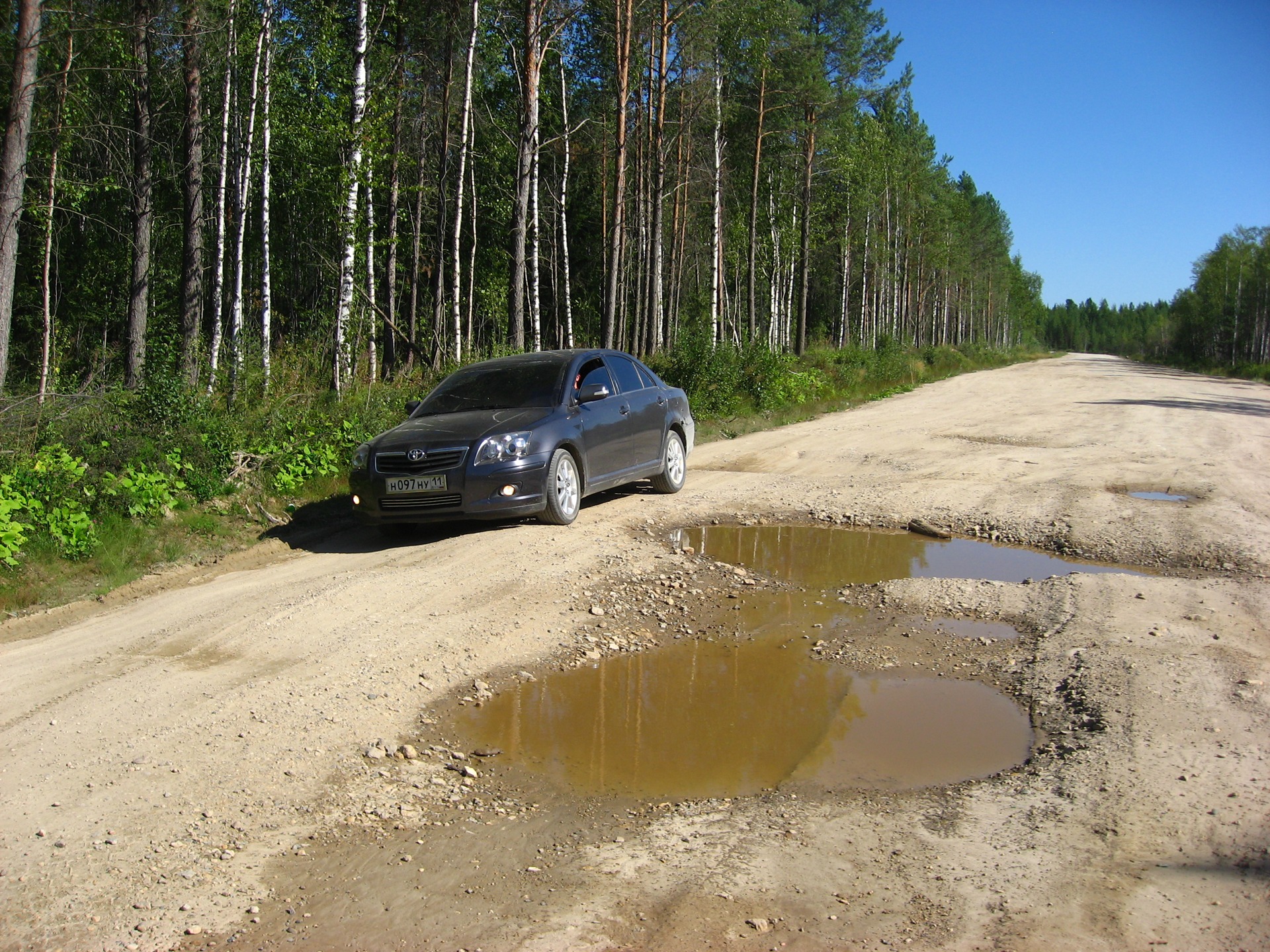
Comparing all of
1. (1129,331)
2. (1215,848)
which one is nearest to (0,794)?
(1215,848)

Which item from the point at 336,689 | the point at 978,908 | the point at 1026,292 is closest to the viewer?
the point at 978,908

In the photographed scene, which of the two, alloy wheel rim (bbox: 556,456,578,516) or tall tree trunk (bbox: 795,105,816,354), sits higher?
tall tree trunk (bbox: 795,105,816,354)

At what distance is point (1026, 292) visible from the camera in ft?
386

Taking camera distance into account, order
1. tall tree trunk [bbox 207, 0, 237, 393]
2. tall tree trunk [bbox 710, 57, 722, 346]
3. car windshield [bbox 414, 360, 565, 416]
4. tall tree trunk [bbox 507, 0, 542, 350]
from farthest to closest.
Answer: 1. tall tree trunk [bbox 710, 57, 722, 346]
2. tall tree trunk [bbox 207, 0, 237, 393]
3. tall tree trunk [bbox 507, 0, 542, 350]
4. car windshield [bbox 414, 360, 565, 416]

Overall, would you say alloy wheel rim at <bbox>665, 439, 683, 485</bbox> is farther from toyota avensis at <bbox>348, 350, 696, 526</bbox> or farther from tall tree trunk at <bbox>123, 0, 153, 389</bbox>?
tall tree trunk at <bbox>123, 0, 153, 389</bbox>

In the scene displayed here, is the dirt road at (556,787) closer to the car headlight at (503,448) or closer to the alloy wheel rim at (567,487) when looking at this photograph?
the alloy wheel rim at (567,487)

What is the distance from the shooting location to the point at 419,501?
7.97 meters

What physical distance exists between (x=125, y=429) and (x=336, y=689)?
5.69 metres

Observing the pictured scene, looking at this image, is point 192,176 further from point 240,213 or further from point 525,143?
point 525,143

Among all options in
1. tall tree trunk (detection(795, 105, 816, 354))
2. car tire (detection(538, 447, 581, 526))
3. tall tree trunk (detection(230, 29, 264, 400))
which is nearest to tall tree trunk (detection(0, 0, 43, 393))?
tall tree trunk (detection(230, 29, 264, 400))

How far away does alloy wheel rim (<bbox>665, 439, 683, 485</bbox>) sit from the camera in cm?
1036

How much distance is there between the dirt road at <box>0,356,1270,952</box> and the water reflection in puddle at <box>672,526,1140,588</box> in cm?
40

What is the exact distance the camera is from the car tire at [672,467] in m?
10.3

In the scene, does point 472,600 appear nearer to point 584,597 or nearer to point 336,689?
point 584,597
